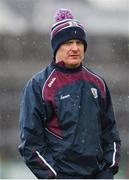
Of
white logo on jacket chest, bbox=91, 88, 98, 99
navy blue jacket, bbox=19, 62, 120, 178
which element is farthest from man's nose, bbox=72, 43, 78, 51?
white logo on jacket chest, bbox=91, 88, 98, 99

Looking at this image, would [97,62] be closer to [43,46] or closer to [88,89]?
[43,46]

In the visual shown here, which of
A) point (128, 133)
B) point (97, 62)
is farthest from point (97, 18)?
point (128, 133)

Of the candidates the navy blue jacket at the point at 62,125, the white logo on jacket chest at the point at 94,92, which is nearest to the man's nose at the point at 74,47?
the navy blue jacket at the point at 62,125

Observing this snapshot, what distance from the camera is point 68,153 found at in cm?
483

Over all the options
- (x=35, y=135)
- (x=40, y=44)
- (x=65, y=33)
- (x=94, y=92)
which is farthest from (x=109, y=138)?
(x=40, y=44)

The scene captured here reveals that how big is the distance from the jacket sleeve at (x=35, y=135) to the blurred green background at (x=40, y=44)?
21.5ft

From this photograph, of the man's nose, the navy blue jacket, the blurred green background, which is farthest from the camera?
the blurred green background

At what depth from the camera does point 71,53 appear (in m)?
4.96

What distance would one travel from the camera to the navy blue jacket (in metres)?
4.84

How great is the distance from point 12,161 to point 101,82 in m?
5.77

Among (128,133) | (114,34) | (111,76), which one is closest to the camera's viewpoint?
(128,133)

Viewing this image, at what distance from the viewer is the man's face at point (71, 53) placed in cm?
495

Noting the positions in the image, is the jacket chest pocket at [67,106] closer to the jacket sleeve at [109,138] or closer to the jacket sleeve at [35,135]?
the jacket sleeve at [35,135]

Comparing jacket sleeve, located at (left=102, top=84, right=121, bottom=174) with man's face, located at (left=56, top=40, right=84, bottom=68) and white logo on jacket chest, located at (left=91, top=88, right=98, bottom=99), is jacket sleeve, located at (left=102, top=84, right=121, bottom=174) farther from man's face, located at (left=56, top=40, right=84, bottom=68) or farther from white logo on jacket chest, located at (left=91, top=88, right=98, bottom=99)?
man's face, located at (left=56, top=40, right=84, bottom=68)
